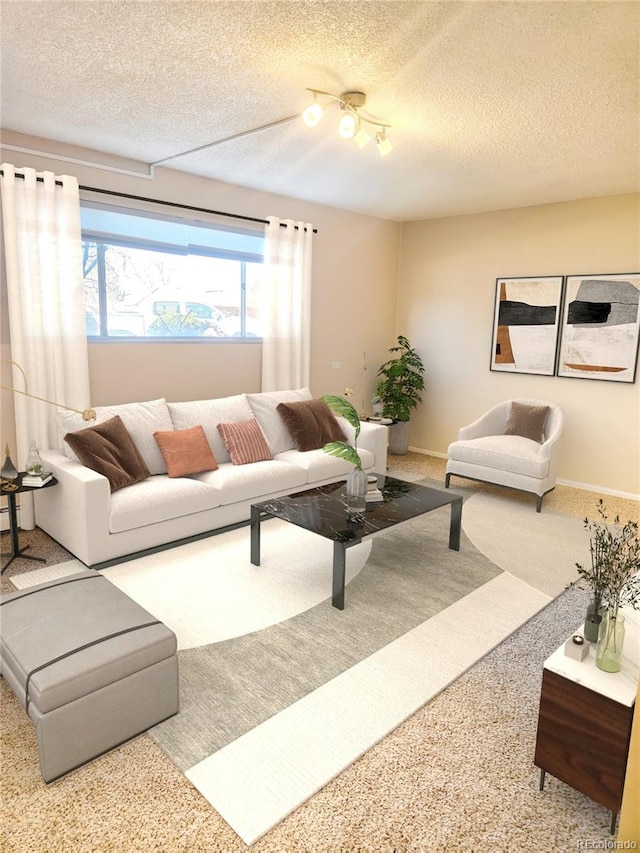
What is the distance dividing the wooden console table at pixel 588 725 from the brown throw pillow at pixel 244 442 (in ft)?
9.72

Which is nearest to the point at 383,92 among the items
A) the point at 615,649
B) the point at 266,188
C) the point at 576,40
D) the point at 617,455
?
the point at 576,40

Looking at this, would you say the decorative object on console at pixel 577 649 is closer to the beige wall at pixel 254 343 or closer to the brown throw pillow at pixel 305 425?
the brown throw pillow at pixel 305 425

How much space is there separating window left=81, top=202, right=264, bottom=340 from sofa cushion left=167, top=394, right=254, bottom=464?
744 mm

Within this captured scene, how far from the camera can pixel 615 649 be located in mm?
1806

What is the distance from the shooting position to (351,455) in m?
3.43

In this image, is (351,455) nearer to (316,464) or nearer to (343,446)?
(343,446)

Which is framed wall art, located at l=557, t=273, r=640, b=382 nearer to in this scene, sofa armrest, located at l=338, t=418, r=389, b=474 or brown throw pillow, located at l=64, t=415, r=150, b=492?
sofa armrest, located at l=338, t=418, r=389, b=474

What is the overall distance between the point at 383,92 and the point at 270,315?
8.81 feet

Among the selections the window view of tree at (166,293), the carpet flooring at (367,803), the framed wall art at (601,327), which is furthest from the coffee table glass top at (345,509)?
the framed wall art at (601,327)

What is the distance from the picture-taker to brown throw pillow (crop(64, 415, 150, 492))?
3.58 metres

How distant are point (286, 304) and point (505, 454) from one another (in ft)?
8.38

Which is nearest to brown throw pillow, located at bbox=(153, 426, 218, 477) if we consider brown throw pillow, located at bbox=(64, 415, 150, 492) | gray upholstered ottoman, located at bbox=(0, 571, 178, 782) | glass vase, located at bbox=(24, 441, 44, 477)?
brown throw pillow, located at bbox=(64, 415, 150, 492)

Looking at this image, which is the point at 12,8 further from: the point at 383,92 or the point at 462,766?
the point at 462,766

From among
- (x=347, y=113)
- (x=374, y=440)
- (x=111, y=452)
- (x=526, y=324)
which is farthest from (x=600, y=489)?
(x=111, y=452)
